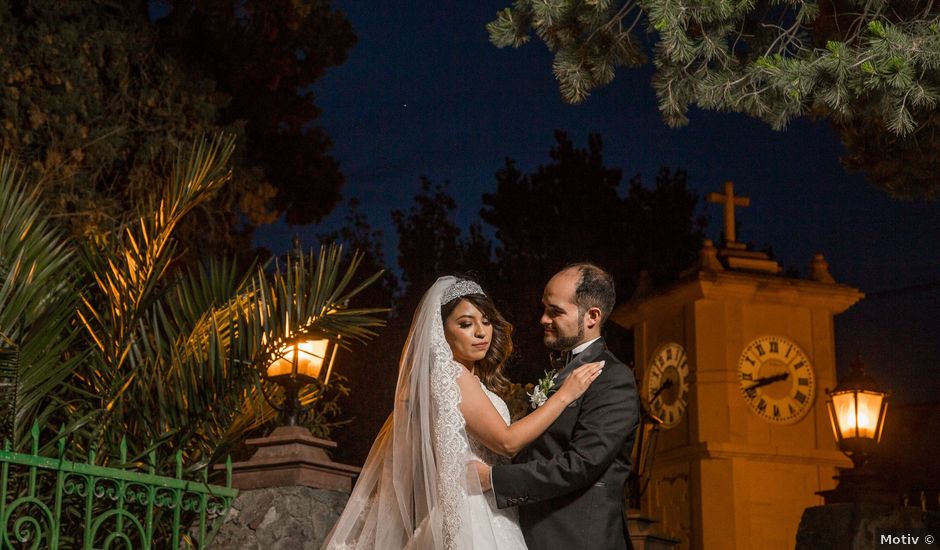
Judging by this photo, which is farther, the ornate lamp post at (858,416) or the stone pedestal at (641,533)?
the stone pedestal at (641,533)

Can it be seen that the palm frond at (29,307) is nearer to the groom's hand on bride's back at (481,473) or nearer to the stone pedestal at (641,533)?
the groom's hand on bride's back at (481,473)

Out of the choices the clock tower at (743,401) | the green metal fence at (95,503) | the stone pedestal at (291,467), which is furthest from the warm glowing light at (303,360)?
the clock tower at (743,401)

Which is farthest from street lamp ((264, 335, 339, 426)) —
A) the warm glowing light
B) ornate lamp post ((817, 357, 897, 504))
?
ornate lamp post ((817, 357, 897, 504))

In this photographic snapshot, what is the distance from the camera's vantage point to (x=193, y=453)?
28.3 ft

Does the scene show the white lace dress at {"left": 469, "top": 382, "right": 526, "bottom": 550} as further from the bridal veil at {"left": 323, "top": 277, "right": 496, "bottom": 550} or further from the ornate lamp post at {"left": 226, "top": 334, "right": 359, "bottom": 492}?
the ornate lamp post at {"left": 226, "top": 334, "right": 359, "bottom": 492}

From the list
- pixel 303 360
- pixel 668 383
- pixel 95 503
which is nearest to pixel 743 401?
pixel 668 383

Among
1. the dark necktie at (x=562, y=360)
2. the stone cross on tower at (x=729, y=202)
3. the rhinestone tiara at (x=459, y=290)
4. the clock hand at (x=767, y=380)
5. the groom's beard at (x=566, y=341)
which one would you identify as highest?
the stone cross on tower at (x=729, y=202)

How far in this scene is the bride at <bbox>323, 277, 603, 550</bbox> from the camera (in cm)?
479

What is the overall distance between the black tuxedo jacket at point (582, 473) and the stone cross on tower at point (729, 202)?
11.2m

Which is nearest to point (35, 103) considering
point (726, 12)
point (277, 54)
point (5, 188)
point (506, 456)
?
point (277, 54)

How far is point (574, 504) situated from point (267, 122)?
16.6 meters

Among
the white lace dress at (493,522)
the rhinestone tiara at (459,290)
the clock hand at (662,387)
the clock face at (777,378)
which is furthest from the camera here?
the clock hand at (662,387)

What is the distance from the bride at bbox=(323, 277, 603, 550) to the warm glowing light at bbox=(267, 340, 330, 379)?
11.4ft

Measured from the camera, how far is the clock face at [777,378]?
15.3 metres
